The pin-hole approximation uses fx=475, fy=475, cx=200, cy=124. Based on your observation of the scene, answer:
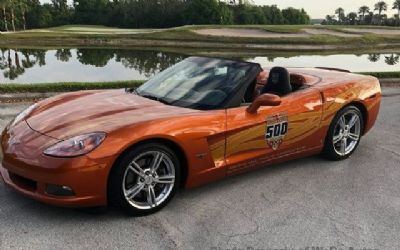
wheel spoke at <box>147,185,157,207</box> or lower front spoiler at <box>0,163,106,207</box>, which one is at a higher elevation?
lower front spoiler at <box>0,163,106,207</box>

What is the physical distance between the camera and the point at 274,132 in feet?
15.8

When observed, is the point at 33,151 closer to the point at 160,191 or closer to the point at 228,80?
the point at 160,191

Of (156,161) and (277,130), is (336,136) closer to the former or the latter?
(277,130)

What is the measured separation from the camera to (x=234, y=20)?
279 feet

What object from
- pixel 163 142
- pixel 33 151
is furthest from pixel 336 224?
pixel 33 151

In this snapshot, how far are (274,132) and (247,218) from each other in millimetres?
1092

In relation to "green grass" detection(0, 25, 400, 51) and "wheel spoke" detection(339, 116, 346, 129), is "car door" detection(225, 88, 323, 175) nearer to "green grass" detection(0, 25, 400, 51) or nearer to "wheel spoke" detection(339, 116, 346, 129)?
"wheel spoke" detection(339, 116, 346, 129)

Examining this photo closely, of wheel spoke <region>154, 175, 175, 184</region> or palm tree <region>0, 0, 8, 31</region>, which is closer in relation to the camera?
wheel spoke <region>154, 175, 175, 184</region>

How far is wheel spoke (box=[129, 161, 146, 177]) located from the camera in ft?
12.8

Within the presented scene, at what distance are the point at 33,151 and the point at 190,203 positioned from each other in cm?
Answer: 146

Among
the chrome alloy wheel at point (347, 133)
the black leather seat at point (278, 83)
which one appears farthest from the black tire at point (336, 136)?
the black leather seat at point (278, 83)

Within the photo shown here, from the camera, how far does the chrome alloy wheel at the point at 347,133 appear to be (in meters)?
5.64

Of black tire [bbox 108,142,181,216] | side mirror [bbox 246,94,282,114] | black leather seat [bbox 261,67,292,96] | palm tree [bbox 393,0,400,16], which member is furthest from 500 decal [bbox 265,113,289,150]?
palm tree [bbox 393,0,400,16]

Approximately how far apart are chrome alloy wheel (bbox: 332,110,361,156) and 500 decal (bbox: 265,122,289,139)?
97 centimetres
